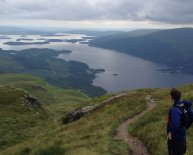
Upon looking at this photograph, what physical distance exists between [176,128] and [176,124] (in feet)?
0.76

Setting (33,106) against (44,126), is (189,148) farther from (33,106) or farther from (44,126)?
(33,106)

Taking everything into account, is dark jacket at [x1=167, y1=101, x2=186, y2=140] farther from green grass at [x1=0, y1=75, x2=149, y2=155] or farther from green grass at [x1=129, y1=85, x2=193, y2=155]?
green grass at [x1=0, y1=75, x2=149, y2=155]

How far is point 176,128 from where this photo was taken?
1728 centimetres

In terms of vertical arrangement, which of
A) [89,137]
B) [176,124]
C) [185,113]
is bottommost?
[89,137]

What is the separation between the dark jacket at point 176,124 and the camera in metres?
17.3

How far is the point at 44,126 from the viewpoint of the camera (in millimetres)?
53000

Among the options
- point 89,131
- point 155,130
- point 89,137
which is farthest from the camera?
point 89,131

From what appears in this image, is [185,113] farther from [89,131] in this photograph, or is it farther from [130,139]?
[89,131]

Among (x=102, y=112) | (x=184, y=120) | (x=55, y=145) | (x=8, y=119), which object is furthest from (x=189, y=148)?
(x=8, y=119)

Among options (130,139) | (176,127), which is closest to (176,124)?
(176,127)

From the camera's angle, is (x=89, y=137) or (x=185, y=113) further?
(x=89, y=137)

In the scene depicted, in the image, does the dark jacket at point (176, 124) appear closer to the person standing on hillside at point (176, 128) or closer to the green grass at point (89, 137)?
the person standing on hillside at point (176, 128)

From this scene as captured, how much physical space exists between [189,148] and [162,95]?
23.5 m

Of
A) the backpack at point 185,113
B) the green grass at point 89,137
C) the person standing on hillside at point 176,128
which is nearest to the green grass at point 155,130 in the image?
the green grass at point 89,137
